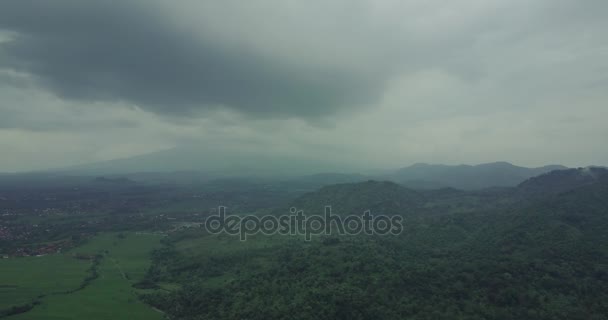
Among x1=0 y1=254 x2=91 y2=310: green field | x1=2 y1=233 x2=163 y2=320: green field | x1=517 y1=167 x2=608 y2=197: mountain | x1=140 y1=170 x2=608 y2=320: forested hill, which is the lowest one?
x1=2 y1=233 x2=163 y2=320: green field

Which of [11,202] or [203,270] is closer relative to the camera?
[203,270]

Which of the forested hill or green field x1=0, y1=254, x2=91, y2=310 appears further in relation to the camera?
green field x1=0, y1=254, x2=91, y2=310

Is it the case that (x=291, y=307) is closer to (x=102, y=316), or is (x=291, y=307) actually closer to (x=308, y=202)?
(x=102, y=316)

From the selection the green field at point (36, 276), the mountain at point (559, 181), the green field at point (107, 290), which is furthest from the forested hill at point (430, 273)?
the mountain at point (559, 181)

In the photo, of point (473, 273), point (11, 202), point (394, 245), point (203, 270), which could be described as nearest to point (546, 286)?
point (473, 273)

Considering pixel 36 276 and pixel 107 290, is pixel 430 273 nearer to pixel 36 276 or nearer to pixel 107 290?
pixel 107 290

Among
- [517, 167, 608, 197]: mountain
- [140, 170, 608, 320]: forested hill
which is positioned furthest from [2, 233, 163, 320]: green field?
[517, 167, 608, 197]: mountain

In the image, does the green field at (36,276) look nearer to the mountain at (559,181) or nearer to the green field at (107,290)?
Result: the green field at (107,290)

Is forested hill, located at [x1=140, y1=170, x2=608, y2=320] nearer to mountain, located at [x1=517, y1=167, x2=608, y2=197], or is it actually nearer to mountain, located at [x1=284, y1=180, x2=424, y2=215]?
mountain, located at [x1=517, y1=167, x2=608, y2=197]
